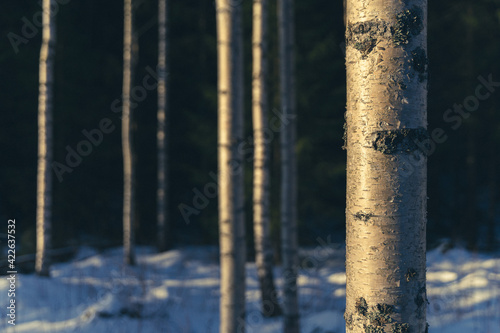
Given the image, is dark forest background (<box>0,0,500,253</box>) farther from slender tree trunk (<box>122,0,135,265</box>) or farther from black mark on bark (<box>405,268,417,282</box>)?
black mark on bark (<box>405,268,417,282</box>)

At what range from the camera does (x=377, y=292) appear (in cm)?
133

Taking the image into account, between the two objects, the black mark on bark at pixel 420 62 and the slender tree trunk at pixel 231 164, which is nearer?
the black mark on bark at pixel 420 62

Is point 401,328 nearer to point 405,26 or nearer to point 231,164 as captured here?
point 405,26

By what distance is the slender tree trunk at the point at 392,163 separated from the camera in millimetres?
1304

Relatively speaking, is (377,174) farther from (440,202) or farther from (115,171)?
(115,171)

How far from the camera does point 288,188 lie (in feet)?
20.3

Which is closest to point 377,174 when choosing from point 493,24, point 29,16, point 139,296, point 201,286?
point 139,296

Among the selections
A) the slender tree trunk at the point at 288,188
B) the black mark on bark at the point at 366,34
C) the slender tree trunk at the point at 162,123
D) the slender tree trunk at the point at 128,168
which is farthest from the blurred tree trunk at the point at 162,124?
the black mark on bark at the point at 366,34

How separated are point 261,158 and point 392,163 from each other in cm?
549

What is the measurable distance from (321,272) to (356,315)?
333 inches

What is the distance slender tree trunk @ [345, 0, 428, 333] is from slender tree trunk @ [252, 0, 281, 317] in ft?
17.7

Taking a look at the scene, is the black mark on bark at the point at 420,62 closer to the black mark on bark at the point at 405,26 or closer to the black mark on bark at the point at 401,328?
the black mark on bark at the point at 405,26

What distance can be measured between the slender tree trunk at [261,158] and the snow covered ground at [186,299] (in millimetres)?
410

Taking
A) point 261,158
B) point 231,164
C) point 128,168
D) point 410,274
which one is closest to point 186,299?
point 261,158
